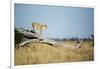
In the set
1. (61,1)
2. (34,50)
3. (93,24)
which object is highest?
(61,1)

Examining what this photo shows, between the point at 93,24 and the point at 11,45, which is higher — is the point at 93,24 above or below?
above

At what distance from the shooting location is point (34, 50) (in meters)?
2.18

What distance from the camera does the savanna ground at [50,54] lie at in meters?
2.14

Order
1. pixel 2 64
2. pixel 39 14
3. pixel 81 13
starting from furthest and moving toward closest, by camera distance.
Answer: pixel 81 13, pixel 39 14, pixel 2 64

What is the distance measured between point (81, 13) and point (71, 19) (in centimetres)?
15

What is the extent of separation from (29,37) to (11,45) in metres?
0.22

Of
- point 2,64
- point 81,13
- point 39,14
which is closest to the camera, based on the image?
point 2,64

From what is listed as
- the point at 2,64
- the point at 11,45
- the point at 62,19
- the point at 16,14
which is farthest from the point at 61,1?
the point at 2,64

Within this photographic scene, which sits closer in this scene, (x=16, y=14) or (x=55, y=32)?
(x=16, y=14)

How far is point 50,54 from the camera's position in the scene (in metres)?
2.24

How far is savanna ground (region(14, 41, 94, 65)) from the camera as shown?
2.14m

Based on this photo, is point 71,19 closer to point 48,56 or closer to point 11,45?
point 48,56
